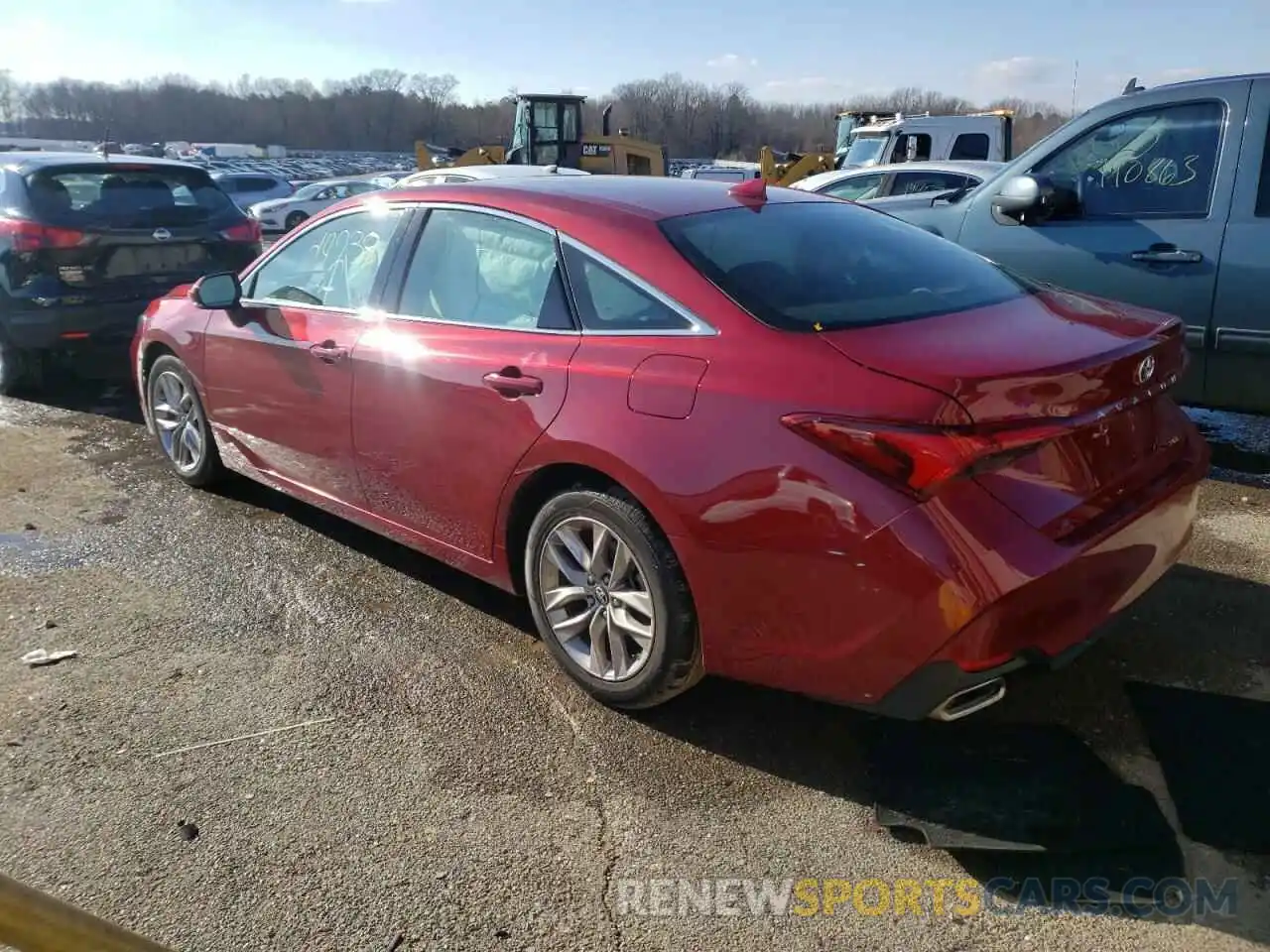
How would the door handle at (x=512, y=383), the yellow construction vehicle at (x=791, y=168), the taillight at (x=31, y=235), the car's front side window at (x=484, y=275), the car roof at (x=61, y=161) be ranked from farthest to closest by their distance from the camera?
the yellow construction vehicle at (x=791, y=168), the car roof at (x=61, y=161), the taillight at (x=31, y=235), the car's front side window at (x=484, y=275), the door handle at (x=512, y=383)

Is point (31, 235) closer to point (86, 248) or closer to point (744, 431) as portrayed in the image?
point (86, 248)

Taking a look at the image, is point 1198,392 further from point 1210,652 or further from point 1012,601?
point 1012,601

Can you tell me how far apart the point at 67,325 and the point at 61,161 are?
4.14ft

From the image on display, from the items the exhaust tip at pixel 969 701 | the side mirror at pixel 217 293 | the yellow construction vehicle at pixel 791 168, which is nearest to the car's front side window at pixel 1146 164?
the exhaust tip at pixel 969 701

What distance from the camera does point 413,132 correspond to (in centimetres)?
10675

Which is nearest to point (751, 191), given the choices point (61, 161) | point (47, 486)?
point (47, 486)

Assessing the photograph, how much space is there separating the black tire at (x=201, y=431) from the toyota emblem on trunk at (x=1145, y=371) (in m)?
4.06

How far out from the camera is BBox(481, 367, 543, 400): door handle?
10.4ft

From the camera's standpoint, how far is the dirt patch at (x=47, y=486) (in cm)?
494

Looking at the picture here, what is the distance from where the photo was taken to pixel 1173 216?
5.00 m

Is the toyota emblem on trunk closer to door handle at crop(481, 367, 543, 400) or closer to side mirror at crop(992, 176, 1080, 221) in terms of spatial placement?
door handle at crop(481, 367, 543, 400)

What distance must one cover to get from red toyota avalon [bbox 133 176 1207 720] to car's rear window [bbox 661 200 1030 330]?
1 cm

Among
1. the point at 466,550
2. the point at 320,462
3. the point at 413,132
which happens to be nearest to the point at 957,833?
the point at 466,550

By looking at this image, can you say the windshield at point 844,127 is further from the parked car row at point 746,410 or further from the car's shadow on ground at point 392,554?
the car's shadow on ground at point 392,554
